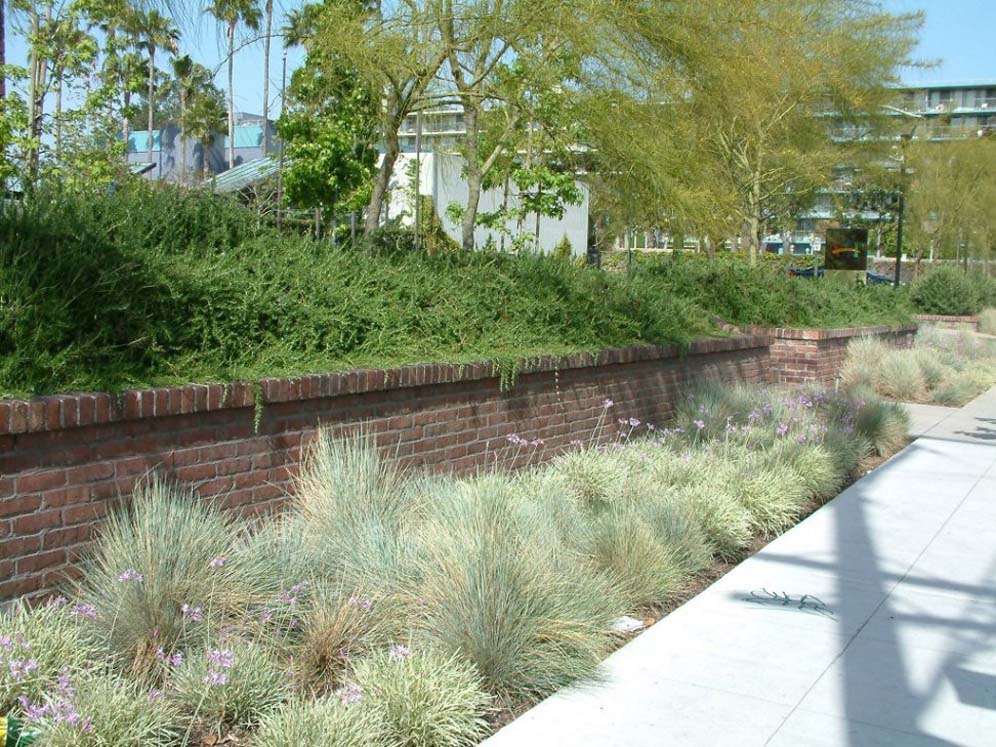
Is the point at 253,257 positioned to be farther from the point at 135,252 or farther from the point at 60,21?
the point at 60,21

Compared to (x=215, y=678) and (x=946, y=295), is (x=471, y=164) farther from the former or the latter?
→ (x=946, y=295)

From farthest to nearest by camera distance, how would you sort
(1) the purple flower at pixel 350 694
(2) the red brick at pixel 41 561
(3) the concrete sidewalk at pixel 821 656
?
(2) the red brick at pixel 41 561 < (3) the concrete sidewalk at pixel 821 656 < (1) the purple flower at pixel 350 694

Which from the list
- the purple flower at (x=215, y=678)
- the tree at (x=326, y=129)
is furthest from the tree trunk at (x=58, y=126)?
the purple flower at (x=215, y=678)

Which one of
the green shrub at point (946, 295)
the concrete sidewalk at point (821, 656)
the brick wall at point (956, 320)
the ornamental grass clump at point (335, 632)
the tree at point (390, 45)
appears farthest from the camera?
the green shrub at point (946, 295)

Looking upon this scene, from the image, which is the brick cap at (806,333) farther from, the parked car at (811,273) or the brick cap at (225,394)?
the brick cap at (225,394)

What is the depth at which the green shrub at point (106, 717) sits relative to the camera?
371 cm

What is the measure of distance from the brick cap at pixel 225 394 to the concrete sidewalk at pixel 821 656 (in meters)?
2.54

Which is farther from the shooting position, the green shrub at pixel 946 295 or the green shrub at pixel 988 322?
Answer: the green shrub at pixel 946 295

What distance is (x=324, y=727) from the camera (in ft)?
13.0

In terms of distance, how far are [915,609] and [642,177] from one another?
15.2ft

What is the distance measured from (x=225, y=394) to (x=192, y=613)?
1.80 metres

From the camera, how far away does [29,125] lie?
36.7 ft

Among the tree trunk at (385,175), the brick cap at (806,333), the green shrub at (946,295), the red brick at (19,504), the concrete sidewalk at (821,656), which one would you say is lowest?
the concrete sidewalk at (821,656)

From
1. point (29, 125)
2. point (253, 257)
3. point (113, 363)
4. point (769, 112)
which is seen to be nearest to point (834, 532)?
point (253, 257)
